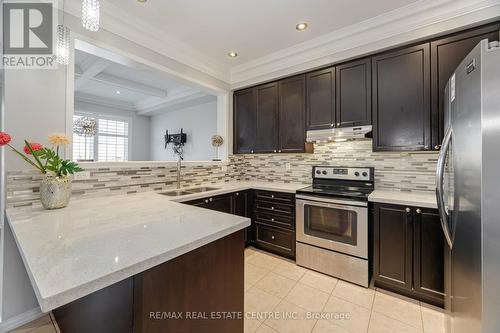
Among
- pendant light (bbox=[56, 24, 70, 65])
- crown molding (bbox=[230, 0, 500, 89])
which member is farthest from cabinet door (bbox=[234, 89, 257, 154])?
pendant light (bbox=[56, 24, 70, 65])

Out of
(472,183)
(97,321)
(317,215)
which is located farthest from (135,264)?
(317,215)

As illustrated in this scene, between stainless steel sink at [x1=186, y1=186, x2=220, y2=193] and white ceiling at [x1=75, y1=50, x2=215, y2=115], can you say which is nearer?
stainless steel sink at [x1=186, y1=186, x2=220, y2=193]

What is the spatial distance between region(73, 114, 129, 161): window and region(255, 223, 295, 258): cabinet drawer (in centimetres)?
488

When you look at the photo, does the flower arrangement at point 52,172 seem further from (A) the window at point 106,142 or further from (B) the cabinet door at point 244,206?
(A) the window at point 106,142

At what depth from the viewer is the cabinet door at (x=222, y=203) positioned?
261 centimetres

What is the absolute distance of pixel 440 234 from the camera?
6.08 ft

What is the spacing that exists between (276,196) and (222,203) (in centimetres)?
72

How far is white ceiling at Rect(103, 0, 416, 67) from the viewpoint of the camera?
210 centimetres

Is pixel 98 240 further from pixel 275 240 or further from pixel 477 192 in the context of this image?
pixel 275 240

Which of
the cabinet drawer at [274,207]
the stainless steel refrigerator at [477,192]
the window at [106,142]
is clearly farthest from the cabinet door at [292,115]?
the window at [106,142]

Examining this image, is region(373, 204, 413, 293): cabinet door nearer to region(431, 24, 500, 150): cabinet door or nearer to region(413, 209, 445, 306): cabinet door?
region(413, 209, 445, 306): cabinet door

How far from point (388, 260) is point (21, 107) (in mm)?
3450

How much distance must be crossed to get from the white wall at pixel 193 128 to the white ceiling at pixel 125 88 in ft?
0.92

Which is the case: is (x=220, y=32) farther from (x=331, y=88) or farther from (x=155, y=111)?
(x=155, y=111)
